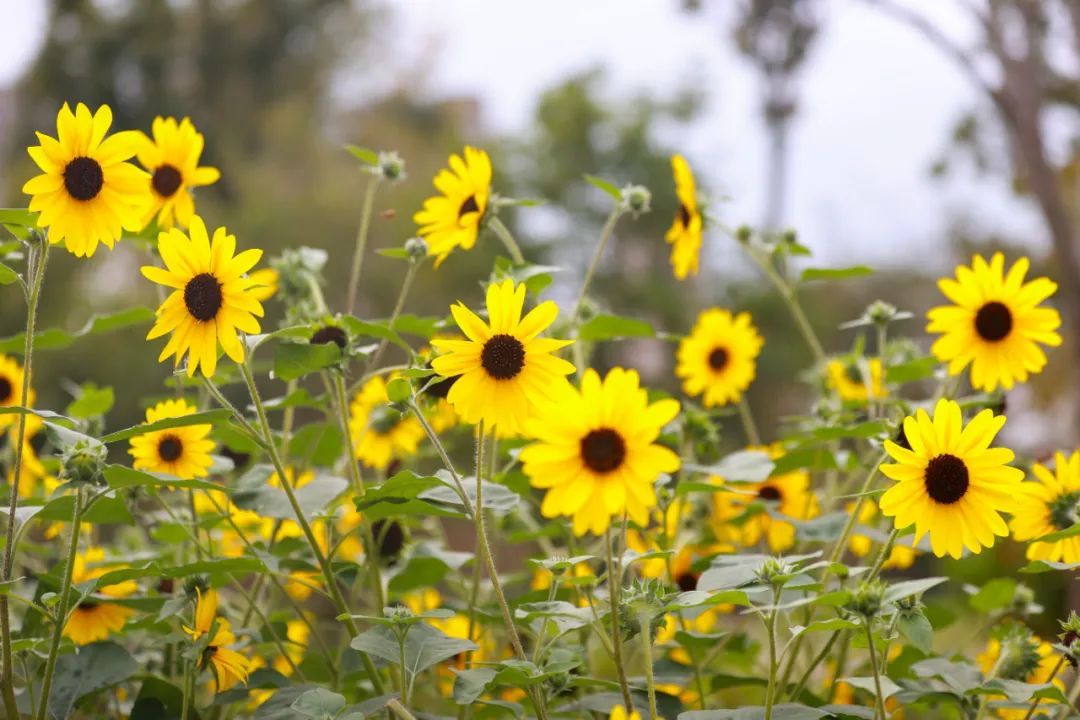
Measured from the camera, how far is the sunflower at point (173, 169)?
133cm

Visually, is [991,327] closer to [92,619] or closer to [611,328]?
[611,328]

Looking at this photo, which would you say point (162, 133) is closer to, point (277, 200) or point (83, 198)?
point (83, 198)

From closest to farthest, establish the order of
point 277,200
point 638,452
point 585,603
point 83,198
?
point 638,452 < point 83,198 < point 585,603 < point 277,200

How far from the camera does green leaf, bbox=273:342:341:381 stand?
111 centimetres

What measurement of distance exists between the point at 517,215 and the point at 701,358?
1273cm

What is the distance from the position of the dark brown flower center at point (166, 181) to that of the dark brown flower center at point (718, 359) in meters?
0.91

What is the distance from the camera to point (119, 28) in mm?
16891

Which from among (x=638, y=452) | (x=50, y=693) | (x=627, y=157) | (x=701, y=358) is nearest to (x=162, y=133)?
(x=50, y=693)

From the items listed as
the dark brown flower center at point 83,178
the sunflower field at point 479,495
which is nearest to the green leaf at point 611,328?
the sunflower field at point 479,495

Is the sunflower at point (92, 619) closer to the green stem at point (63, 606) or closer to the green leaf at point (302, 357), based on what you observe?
the green stem at point (63, 606)

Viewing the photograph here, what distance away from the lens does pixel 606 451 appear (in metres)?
0.93

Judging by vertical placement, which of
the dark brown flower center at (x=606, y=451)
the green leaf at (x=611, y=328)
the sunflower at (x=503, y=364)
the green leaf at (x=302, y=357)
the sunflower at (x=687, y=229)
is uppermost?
the sunflower at (x=687, y=229)

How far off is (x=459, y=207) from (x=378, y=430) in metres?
0.43

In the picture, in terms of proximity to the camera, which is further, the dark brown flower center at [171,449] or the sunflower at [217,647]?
the dark brown flower center at [171,449]
